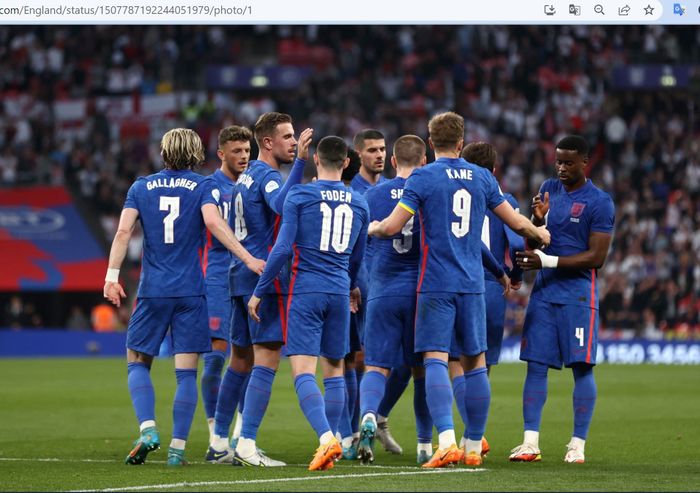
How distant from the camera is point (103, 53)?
35.5 meters

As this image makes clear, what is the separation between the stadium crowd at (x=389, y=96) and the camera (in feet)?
104

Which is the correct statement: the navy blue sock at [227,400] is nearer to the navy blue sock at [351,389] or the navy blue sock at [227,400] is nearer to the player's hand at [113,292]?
the player's hand at [113,292]

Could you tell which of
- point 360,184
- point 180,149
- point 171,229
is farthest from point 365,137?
point 171,229

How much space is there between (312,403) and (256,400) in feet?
1.88

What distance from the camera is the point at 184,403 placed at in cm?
937

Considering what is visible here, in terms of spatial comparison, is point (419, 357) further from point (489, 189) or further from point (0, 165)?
point (0, 165)

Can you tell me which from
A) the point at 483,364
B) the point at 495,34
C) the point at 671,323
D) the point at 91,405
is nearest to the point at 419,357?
the point at 483,364

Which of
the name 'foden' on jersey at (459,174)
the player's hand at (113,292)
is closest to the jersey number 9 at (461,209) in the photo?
the name 'foden' on jersey at (459,174)

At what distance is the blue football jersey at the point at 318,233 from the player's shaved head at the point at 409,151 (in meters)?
1.04

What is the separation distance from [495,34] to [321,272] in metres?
27.5

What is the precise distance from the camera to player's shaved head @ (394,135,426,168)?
10.1 m

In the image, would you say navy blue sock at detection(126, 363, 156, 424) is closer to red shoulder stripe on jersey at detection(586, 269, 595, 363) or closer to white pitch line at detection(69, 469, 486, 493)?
white pitch line at detection(69, 469, 486, 493)

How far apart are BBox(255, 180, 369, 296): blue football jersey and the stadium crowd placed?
2106 centimetres
